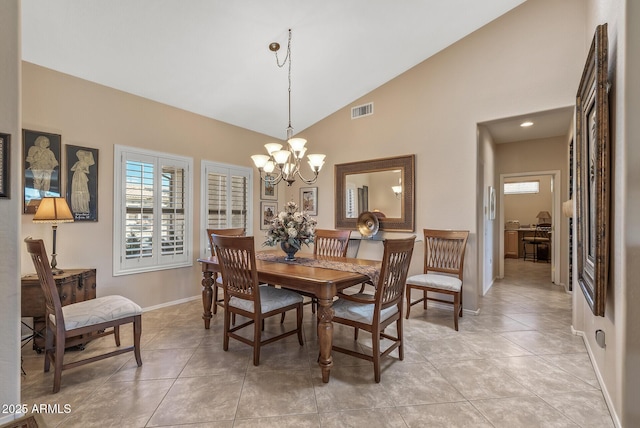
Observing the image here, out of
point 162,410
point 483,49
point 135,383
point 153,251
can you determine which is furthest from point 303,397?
point 483,49

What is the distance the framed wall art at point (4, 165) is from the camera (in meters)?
1.82

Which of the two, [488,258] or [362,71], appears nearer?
[362,71]

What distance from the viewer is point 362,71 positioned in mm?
4293

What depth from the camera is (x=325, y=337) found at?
7.45 ft

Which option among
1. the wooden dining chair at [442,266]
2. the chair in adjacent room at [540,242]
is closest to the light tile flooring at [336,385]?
the wooden dining chair at [442,266]

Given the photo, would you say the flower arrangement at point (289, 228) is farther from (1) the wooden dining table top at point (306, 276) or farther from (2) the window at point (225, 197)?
(2) the window at point (225, 197)

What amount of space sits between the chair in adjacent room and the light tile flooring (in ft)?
18.0

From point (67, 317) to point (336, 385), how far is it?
2.08 m

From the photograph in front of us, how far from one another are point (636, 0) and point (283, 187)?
4.94m

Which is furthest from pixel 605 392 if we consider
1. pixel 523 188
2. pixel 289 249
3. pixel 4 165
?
pixel 523 188

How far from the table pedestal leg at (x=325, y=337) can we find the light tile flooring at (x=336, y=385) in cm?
12

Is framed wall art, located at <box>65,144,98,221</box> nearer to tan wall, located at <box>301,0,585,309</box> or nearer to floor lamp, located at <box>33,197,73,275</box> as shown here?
floor lamp, located at <box>33,197,73,275</box>

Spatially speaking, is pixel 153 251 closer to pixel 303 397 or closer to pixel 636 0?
pixel 303 397

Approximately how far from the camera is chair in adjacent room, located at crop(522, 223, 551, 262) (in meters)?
7.85
